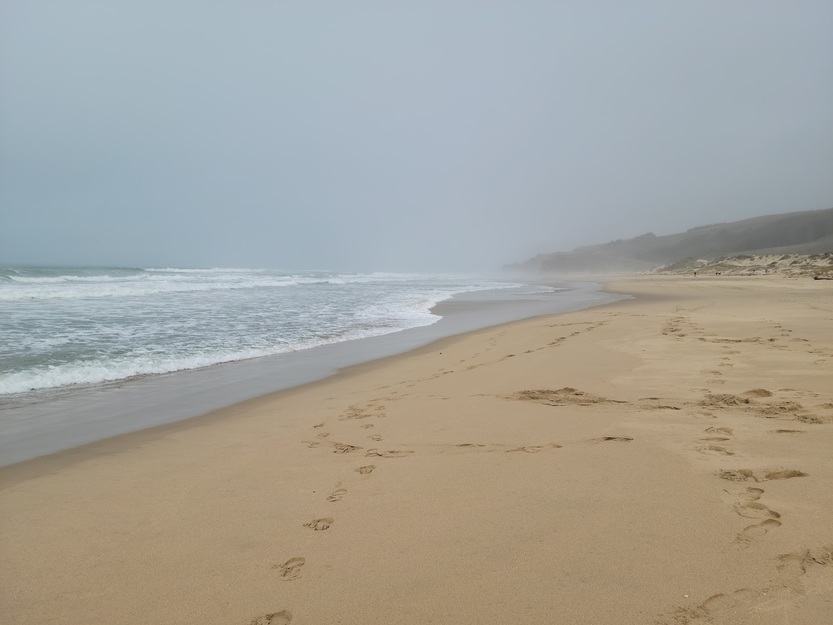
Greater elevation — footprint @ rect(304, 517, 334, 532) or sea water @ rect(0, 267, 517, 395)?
sea water @ rect(0, 267, 517, 395)

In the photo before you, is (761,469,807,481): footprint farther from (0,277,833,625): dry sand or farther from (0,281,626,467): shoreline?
(0,281,626,467): shoreline

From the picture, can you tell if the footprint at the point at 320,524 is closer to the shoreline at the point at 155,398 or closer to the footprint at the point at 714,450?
the footprint at the point at 714,450

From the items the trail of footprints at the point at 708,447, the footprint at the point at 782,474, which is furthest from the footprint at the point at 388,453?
the footprint at the point at 782,474

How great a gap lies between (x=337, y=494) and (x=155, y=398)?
434 centimetres

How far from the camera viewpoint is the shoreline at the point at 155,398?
4.69 m

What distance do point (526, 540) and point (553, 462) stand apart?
3.41ft

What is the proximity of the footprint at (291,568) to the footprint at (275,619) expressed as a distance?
0.67ft

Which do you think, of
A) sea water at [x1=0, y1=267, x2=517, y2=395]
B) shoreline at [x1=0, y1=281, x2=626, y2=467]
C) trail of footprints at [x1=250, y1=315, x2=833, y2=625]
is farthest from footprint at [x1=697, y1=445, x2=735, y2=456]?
sea water at [x1=0, y1=267, x2=517, y2=395]

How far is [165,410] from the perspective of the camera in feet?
18.5

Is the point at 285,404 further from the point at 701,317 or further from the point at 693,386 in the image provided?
the point at 701,317

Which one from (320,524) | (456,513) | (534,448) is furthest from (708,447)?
(320,524)

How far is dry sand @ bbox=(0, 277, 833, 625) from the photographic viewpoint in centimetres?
194

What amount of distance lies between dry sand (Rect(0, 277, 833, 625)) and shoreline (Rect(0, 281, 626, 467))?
43 centimetres

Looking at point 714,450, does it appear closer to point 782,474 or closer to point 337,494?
point 782,474
